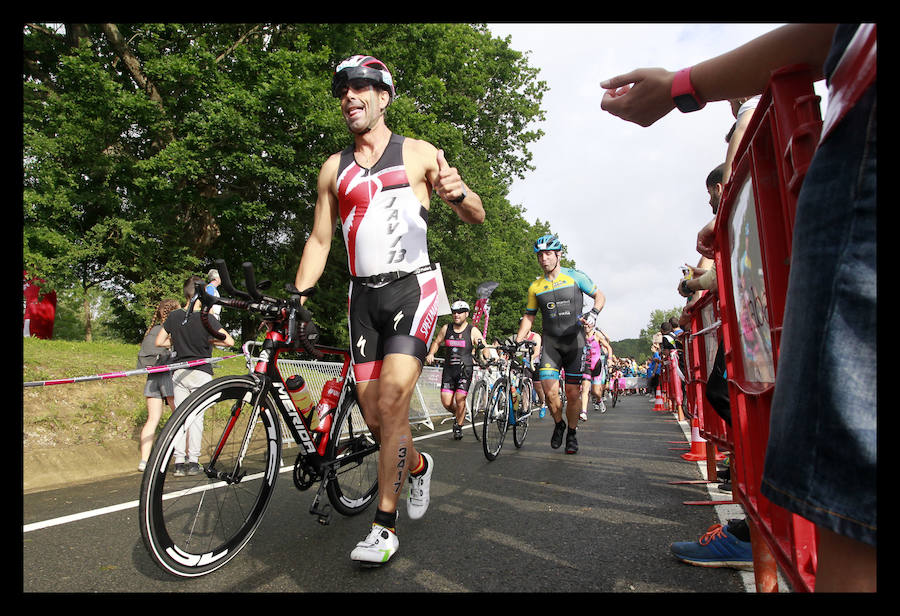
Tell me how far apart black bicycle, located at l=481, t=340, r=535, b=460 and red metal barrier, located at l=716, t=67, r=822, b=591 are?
4.24m

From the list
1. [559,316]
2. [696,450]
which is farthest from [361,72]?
[696,450]

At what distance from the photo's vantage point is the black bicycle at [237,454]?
2.57 meters

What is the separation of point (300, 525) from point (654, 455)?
439 centimetres

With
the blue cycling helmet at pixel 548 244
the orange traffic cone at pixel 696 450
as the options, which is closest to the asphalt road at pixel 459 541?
the orange traffic cone at pixel 696 450

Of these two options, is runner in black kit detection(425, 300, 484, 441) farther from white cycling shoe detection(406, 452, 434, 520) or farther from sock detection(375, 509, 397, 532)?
sock detection(375, 509, 397, 532)

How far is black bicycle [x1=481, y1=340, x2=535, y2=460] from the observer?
21.4 feet

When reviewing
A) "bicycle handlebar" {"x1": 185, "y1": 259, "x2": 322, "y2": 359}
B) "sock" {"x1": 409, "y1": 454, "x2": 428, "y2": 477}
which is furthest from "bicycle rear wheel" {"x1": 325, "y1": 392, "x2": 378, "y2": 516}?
"bicycle handlebar" {"x1": 185, "y1": 259, "x2": 322, "y2": 359}

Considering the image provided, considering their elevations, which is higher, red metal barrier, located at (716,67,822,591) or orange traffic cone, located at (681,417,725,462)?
red metal barrier, located at (716,67,822,591)

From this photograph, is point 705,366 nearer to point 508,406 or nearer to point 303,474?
point 508,406

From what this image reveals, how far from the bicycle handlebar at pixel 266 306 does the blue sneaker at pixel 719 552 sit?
2210mm

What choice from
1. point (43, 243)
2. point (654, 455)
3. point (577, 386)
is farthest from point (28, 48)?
point (654, 455)

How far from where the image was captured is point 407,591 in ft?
8.12

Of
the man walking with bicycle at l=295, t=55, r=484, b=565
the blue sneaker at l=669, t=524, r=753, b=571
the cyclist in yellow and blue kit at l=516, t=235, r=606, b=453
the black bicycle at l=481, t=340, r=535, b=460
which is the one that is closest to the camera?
the blue sneaker at l=669, t=524, r=753, b=571

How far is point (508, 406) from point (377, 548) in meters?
4.70
